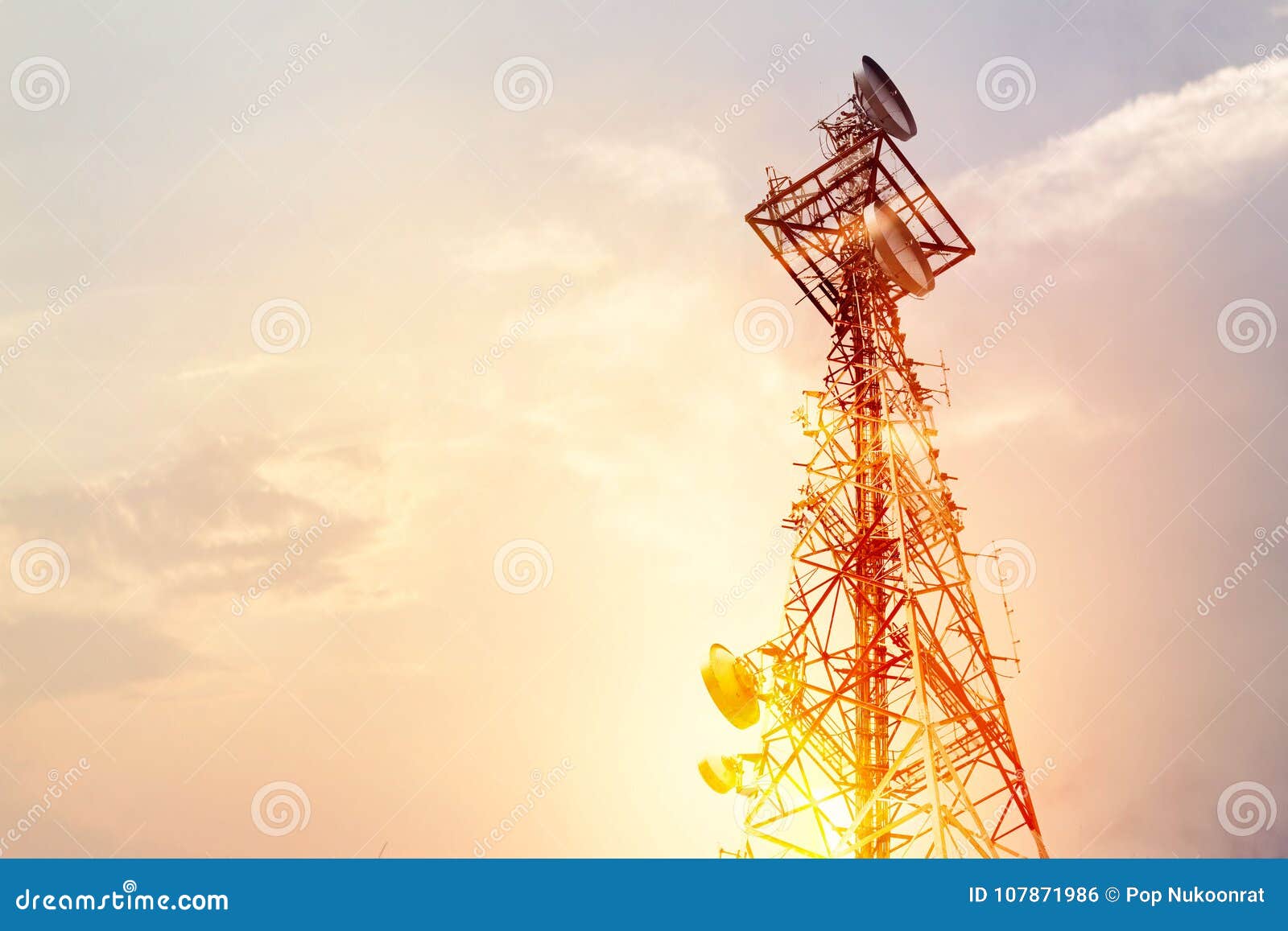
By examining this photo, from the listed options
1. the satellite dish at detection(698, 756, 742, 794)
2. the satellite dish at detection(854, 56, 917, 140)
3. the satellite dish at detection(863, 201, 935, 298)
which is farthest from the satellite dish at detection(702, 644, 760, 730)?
the satellite dish at detection(854, 56, 917, 140)

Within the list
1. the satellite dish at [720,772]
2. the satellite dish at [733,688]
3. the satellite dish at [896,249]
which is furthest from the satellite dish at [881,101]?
the satellite dish at [720,772]

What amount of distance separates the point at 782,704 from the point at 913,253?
566 inches

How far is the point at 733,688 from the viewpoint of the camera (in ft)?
74.1

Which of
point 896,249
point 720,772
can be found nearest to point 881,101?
point 896,249

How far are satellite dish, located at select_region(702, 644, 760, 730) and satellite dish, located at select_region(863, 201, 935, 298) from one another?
1309 cm

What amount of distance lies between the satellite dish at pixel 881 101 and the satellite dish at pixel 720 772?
62.7 ft

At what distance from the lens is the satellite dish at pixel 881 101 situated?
26.1m

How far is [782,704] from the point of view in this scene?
22.3 metres

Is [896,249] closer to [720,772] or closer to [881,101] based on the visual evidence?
[881,101]

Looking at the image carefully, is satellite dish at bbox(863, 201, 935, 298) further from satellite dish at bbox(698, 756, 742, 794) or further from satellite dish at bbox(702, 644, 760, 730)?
satellite dish at bbox(698, 756, 742, 794)

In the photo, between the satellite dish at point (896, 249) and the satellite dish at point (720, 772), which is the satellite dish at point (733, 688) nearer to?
the satellite dish at point (720, 772)
